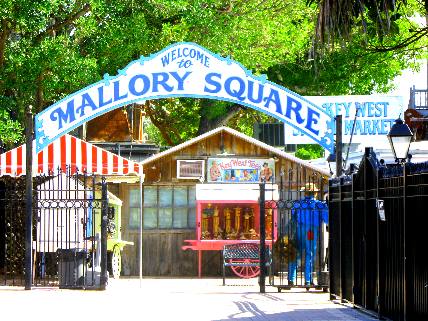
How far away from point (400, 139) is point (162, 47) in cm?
2300

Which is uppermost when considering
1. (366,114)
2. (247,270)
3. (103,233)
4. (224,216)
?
(366,114)

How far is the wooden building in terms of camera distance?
38.6 meters

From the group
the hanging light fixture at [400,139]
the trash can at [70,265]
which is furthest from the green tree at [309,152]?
the hanging light fixture at [400,139]

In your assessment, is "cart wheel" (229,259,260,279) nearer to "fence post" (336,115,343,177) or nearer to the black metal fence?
"fence post" (336,115,343,177)

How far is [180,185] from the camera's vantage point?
39.2m

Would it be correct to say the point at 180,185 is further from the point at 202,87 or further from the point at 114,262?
the point at 202,87

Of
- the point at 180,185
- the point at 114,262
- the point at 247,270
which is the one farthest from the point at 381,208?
the point at 180,185

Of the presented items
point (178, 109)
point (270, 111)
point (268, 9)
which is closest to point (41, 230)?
point (270, 111)

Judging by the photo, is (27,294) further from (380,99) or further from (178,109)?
(178,109)

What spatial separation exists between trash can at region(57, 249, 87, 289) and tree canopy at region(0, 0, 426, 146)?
22.5 ft

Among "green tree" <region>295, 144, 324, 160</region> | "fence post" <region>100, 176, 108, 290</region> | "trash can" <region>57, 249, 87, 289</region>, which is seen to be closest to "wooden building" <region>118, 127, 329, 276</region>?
"green tree" <region>295, 144, 324, 160</region>

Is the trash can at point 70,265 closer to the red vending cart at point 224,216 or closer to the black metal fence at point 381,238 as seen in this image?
the black metal fence at point 381,238

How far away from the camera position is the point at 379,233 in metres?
17.0

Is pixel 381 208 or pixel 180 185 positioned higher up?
pixel 180 185
